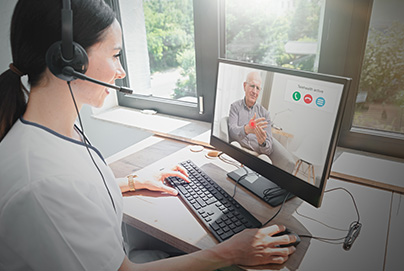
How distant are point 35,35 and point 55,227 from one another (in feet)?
1.44

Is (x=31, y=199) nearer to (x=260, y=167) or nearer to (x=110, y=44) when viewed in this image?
(x=110, y=44)

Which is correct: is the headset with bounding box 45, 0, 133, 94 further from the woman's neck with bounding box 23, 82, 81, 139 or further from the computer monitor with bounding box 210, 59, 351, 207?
the computer monitor with bounding box 210, 59, 351, 207

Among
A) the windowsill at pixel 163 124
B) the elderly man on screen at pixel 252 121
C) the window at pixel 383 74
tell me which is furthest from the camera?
the windowsill at pixel 163 124

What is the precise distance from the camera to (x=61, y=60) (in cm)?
68

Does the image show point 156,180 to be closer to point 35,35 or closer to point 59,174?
point 59,174

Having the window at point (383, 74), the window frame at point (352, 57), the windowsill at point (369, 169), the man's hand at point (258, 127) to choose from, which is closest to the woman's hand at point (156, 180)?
the man's hand at point (258, 127)

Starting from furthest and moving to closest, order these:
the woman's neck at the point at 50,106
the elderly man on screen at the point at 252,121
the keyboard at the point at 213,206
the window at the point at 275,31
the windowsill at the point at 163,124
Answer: the windowsill at the point at 163,124 < the window at the point at 275,31 < the elderly man on screen at the point at 252,121 < the keyboard at the point at 213,206 < the woman's neck at the point at 50,106

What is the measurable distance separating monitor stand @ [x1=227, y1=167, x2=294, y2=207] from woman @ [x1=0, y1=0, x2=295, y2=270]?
18 centimetres

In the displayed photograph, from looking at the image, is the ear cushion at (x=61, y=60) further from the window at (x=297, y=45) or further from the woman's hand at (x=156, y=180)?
the window at (x=297, y=45)

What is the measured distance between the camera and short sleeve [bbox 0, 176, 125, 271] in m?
0.60

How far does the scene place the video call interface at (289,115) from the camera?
2.66ft

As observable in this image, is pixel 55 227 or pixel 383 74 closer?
pixel 55 227

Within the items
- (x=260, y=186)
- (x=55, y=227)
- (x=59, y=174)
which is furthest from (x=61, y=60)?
(x=260, y=186)

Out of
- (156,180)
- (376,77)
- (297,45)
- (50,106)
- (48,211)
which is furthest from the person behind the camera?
(297,45)
